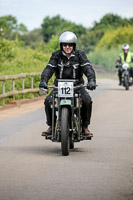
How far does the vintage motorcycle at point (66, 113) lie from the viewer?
10.3m

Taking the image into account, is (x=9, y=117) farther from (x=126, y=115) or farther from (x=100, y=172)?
(x=100, y=172)

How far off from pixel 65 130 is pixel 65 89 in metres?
0.63

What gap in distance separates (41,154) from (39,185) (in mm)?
2883

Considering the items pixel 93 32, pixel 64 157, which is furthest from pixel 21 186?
pixel 93 32

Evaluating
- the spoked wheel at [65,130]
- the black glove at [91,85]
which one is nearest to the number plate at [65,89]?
the spoked wheel at [65,130]

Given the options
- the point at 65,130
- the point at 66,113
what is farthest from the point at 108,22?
the point at 65,130

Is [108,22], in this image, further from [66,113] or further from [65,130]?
[65,130]

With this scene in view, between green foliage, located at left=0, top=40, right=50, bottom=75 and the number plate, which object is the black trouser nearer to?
the number plate

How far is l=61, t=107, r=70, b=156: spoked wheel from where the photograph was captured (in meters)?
10.2

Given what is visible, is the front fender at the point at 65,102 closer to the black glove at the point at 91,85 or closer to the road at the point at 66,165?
the black glove at the point at 91,85

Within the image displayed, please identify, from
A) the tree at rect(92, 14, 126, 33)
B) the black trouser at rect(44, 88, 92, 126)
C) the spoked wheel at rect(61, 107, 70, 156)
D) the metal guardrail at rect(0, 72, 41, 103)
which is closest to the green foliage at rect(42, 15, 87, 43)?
the tree at rect(92, 14, 126, 33)

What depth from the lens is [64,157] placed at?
10.3 meters

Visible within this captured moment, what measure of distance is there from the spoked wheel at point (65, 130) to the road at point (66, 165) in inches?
5.8

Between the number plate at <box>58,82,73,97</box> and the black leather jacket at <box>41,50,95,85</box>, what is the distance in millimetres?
421
